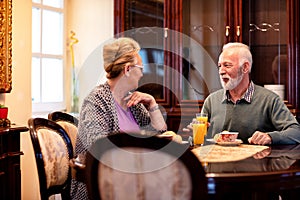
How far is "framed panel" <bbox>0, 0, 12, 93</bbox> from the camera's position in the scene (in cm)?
304

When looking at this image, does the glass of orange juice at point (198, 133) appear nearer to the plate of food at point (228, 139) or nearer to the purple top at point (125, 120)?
the plate of food at point (228, 139)

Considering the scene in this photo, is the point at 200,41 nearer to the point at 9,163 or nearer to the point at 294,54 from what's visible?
the point at 294,54

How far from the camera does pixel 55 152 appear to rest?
2.31 metres

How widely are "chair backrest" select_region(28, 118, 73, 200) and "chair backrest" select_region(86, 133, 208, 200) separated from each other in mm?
797

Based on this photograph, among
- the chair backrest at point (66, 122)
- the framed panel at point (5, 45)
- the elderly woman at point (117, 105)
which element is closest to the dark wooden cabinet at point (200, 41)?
the framed panel at point (5, 45)

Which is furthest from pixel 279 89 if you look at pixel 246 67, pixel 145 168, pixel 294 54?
pixel 145 168

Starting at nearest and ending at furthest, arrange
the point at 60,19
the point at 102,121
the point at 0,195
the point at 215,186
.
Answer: the point at 215,186 < the point at 102,121 < the point at 0,195 < the point at 60,19

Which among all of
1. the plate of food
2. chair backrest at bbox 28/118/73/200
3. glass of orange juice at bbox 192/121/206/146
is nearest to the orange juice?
glass of orange juice at bbox 192/121/206/146

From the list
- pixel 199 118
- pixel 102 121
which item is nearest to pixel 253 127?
pixel 199 118

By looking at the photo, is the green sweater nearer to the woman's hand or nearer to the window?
the woman's hand

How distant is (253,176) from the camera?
1.61 meters

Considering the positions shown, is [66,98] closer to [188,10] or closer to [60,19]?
[60,19]

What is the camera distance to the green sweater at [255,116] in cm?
253

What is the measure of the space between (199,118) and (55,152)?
2.53 ft
